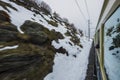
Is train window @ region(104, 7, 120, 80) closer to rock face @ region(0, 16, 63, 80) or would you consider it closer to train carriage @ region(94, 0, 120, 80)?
train carriage @ region(94, 0, 120, 80)

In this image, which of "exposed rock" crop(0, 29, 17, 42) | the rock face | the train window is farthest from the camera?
"exposed rock" crop(0, 29, 17, 42)

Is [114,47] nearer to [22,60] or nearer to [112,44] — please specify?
[112,44]

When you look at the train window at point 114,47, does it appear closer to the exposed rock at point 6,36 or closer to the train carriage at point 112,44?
the train carriage at point 112,44

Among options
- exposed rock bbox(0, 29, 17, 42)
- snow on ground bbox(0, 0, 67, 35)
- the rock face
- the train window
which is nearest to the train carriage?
the train window

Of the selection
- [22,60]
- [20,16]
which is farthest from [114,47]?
[20,16]

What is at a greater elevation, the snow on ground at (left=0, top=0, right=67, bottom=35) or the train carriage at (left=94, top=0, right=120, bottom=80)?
the snow on ground at (left=0, top=0, right=67, bottom=35)

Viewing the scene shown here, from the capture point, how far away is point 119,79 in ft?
5.87

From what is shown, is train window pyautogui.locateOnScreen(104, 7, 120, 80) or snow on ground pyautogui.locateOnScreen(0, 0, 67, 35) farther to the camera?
snow on ground pyautogui.locateOnScreen(0, 0, 67, 35)

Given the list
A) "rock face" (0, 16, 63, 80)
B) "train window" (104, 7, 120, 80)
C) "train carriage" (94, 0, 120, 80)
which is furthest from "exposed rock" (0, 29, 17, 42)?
"train window" (104, 7, 120, 80)

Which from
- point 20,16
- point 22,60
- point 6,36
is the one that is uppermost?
point 20,16

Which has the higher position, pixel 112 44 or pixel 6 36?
pixel 6 36

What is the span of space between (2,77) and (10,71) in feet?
1.39

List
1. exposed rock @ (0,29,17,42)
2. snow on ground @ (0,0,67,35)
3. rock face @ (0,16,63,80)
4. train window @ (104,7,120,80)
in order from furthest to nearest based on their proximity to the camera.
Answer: snow on ground @ (0,0,67,35)
exposed rock @ (0,29,17,42)
rock face @ (0,16,63,80)
train window @ (104,7,120,80)

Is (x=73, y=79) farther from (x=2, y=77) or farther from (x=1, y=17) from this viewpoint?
(x=1, y=17)
